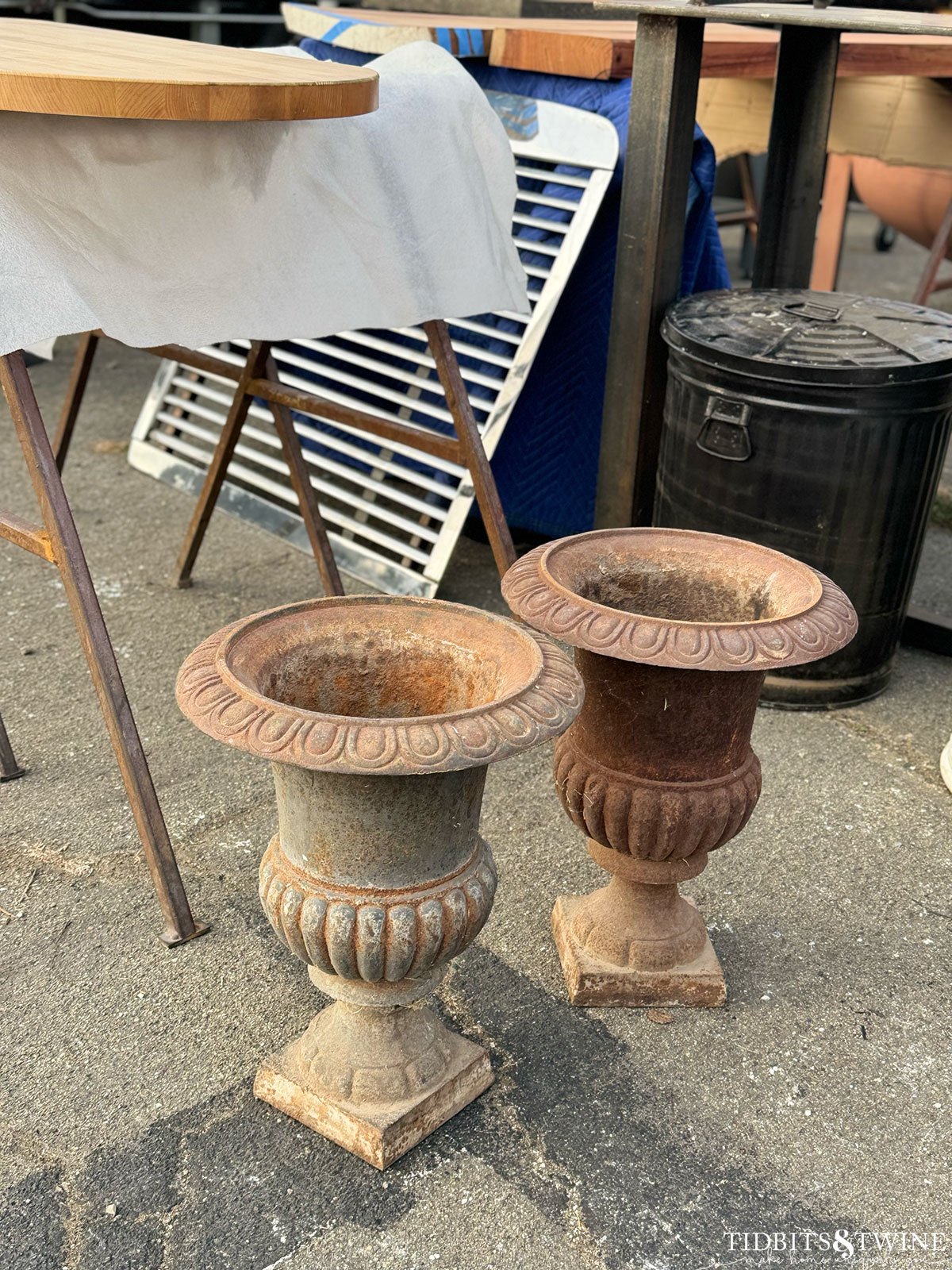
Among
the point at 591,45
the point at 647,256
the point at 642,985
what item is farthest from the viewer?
the point at 591,45

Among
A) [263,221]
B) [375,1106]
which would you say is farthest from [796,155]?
[375,1106]

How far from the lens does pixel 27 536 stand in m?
2.08

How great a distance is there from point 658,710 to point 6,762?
1.44 metres

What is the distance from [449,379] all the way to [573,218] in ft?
2.64

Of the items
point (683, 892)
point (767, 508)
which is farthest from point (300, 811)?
point (767, 508)

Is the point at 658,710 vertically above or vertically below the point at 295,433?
above

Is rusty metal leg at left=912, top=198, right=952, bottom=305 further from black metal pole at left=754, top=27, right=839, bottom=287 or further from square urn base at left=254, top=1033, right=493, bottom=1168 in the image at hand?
square urn base at left=254, top=1033, right=493, bottom=1168

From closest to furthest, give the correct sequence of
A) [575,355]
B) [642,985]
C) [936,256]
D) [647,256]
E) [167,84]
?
[167,84] → [642,985] → [647,256] → [575,355] → [936,256]

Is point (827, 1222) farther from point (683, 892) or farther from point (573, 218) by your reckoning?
point (573, 218)

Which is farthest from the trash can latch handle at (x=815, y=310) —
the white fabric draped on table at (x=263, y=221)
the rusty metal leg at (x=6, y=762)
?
the rusty metal leg at (x=6, y=762)

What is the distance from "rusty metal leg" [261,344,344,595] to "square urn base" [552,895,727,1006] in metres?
1.37

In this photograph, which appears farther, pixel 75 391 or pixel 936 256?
pixel 936 256

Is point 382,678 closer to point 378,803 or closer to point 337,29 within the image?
point 378,803

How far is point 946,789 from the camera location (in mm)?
2654
